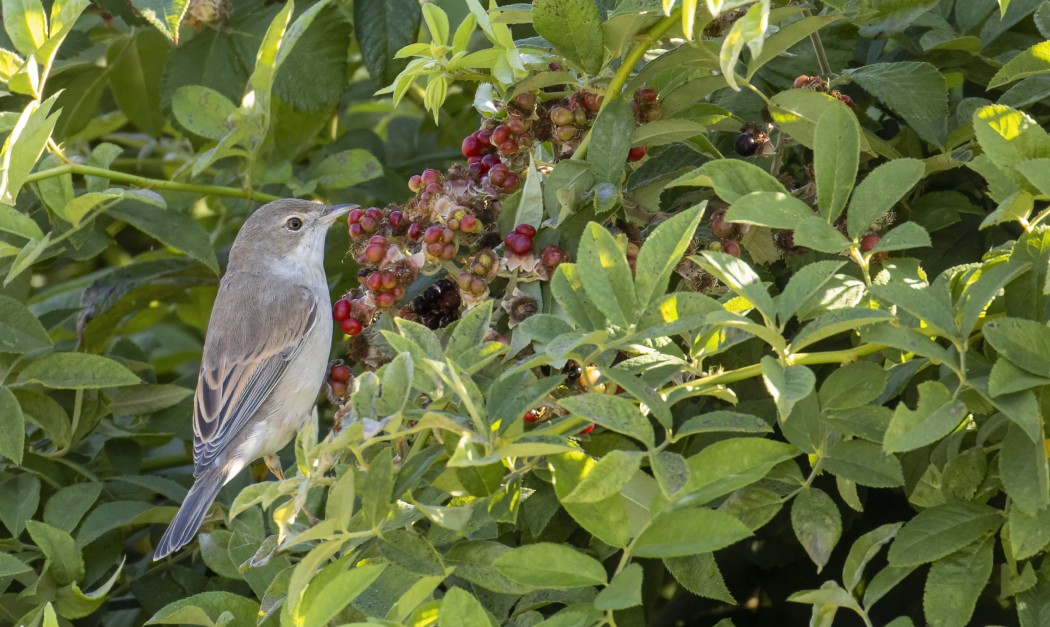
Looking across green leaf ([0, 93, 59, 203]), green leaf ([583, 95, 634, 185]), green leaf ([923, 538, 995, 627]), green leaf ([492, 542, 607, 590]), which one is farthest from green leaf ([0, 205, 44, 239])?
green leaf ([923, 538, 995, 627])

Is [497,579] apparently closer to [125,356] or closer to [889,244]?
[889,244]

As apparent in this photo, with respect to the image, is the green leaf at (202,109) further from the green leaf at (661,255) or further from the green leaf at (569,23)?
the green leaf at (661,255)

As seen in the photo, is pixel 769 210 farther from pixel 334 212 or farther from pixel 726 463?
pixel 334 212

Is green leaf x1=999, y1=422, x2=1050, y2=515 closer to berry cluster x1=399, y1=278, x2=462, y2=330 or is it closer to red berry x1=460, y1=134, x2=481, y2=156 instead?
berry cluster x1=399, y1=278, x2=462, y2=330

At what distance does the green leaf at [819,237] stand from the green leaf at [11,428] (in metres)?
1.83

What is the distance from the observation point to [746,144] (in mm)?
2377

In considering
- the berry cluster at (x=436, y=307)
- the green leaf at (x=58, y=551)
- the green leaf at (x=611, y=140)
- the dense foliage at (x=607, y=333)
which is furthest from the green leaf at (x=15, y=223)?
the green leaf at (x=611, y=140)

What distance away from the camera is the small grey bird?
12.1 ft

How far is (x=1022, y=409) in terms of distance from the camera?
1.54 m

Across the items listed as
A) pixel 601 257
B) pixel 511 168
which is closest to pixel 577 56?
pixel 511 168

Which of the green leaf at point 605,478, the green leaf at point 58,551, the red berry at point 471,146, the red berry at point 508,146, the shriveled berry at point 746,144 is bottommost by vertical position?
the green leaf at point 58,551

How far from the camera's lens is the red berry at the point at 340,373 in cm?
266

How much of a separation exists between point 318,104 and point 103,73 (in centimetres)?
90

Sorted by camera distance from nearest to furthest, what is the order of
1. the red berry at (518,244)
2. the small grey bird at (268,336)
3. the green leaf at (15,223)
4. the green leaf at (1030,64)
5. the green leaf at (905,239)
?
the green leaf at (905,239)
the green leaf at (1030,64)
the red berry at (518,244)
the green leaf at (15,223)
the small grey bird at (268,336)
